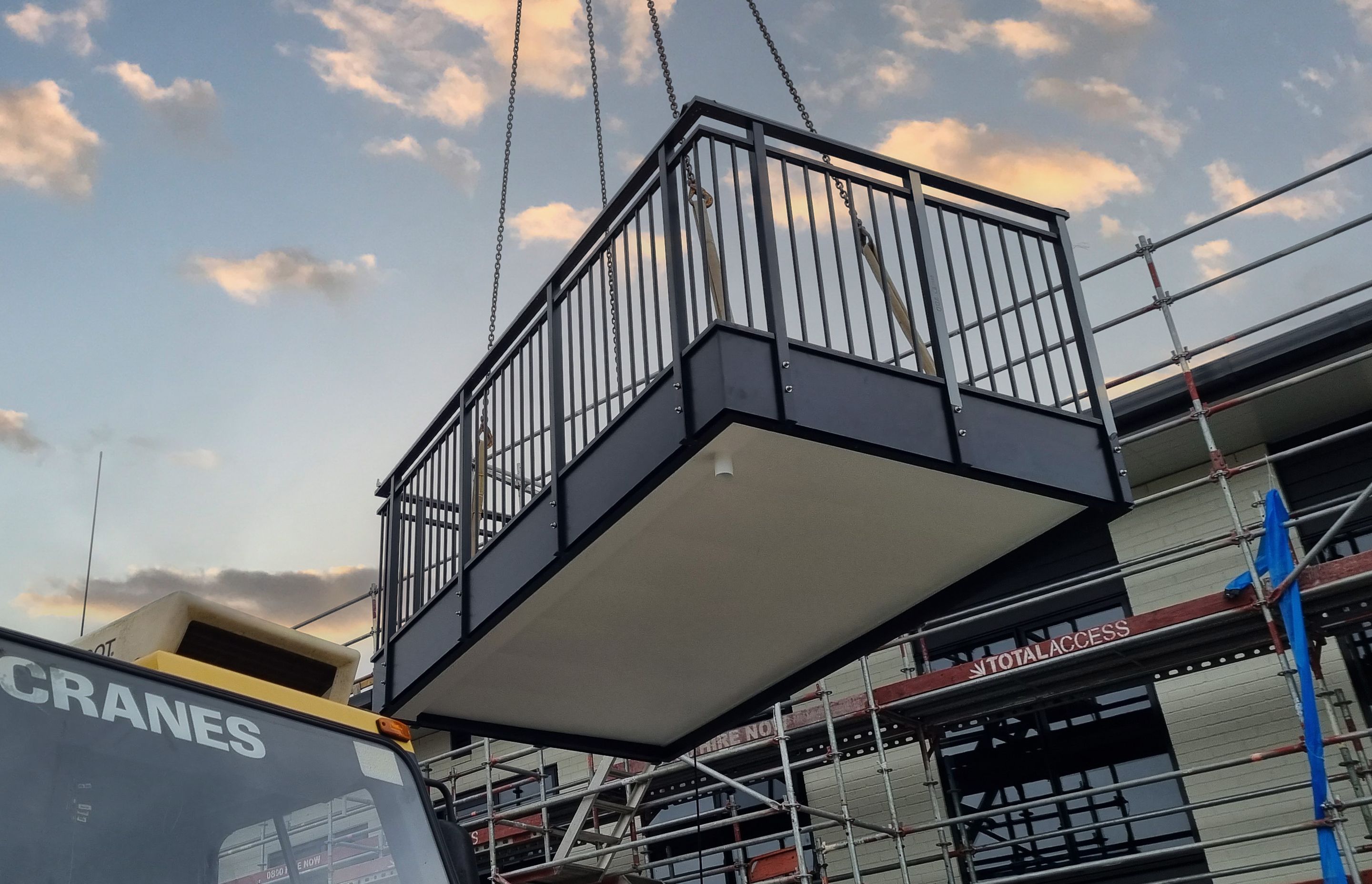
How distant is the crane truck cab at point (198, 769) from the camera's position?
3.80 metres

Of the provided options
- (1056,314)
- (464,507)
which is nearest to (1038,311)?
(1056,314)

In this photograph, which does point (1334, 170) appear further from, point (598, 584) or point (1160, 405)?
point (598, 584)

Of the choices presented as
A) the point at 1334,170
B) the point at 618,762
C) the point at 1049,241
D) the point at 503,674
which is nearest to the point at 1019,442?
the point at 1049,241

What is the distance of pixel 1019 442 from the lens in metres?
6.36

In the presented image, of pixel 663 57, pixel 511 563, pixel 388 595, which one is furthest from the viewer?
pixel 663 57

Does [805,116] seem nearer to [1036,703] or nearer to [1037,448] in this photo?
[1037,448]

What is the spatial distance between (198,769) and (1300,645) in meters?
8.08

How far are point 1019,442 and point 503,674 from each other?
12.9 feet

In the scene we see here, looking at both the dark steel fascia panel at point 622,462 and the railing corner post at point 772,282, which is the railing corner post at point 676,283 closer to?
the dark steel fascia panel at point 622,462

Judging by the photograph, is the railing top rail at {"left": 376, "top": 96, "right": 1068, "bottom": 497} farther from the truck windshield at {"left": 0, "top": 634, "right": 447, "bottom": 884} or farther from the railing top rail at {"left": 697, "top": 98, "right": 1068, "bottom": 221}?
the truck windshield at {"left": 0, "top": 634, "right": 447, "bottom": 884}

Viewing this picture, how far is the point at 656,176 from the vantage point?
6.53 m

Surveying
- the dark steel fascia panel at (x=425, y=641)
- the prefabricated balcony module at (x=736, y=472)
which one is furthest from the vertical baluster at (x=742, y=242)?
the dark steel fascia panel at (x=425, y=641)

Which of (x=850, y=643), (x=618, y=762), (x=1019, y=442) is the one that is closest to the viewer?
(x=1019, y=442)

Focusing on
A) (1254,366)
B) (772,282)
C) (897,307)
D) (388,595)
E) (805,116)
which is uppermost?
(805,116)
